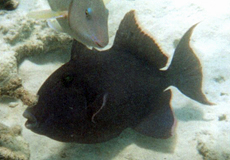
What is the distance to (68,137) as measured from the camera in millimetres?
2295

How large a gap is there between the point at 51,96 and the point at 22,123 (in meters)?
0.87

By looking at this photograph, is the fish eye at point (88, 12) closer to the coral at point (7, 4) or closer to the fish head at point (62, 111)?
the fish head at point (62, 111)

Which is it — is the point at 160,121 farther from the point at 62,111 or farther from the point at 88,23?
the point at 88,23

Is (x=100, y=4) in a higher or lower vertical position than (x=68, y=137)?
higher

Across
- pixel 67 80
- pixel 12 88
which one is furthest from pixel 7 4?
pixel 67 80

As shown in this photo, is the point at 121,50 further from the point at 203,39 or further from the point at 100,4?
the point at 203,39

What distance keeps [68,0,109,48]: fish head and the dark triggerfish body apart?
0.74m

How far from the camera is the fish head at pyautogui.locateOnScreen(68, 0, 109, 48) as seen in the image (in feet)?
5.35

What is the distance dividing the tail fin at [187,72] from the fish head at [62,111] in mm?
1179

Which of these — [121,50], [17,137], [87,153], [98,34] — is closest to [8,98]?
[17,137]

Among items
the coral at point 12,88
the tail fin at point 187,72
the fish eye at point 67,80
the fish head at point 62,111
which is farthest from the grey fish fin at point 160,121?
the coral at point 12,88

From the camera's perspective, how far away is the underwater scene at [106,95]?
7.27 ft

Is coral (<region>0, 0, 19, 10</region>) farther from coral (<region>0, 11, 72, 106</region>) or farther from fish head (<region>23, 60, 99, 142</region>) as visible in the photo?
fish head (<region>23, 60, 99, 142</region>)

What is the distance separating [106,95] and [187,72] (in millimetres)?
1120
